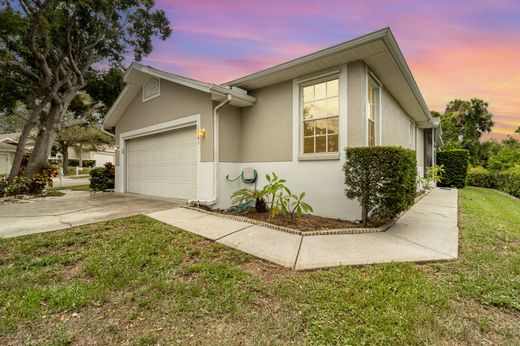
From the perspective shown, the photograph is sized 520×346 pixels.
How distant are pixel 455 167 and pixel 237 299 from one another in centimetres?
1566

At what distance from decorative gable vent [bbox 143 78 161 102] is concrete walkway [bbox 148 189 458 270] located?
514 cm

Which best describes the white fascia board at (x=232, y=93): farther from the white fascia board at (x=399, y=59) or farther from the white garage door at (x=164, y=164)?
the white fascia board at (x=399, y=59)

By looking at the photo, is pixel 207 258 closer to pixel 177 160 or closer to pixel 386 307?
pixel 386 307

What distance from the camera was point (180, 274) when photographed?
2.73 m

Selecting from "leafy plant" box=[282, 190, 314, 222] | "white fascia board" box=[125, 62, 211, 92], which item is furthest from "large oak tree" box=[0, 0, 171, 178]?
"leafy plant" box=[282, 190, 314, 222]

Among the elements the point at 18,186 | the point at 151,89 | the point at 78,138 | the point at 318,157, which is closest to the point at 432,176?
the point at 318,157

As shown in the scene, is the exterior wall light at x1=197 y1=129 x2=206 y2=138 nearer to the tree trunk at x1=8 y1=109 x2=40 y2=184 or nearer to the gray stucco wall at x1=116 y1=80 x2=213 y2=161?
the gray stucco wall at x1=116 y1=80 x2=213 y2=161

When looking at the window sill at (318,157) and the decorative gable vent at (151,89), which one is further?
the decorative gable vent at (151,89)

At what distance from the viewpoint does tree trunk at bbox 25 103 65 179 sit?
9.66 meters

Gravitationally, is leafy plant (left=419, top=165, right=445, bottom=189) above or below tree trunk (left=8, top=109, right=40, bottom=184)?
below

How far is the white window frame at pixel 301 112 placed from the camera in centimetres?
529

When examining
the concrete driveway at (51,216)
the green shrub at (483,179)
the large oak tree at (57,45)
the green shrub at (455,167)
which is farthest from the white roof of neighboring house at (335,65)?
the green shrub at (483,179)

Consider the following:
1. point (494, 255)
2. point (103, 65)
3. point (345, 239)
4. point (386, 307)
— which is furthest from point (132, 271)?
point (103, 65)

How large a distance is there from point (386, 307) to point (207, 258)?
2138mm
